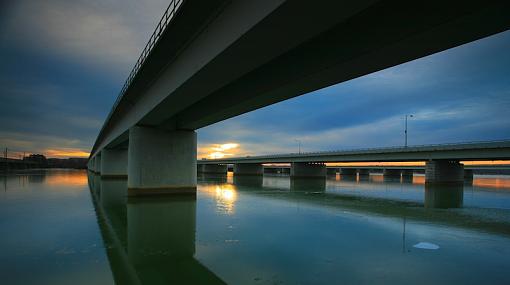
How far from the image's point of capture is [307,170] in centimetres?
8025

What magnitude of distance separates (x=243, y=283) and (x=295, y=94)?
1020 cm

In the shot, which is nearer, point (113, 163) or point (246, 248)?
point (246, 248)

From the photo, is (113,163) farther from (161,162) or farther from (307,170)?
(307,170)

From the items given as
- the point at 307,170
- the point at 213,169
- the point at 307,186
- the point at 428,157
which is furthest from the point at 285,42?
the point at 213,169

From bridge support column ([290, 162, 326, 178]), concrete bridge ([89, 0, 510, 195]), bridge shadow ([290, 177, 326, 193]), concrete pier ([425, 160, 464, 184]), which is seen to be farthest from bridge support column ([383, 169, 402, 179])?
concrete bridge ([89, 0, 510, 195])

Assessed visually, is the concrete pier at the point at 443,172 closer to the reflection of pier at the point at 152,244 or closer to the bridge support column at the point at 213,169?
the reflection of pier at the point at 152,244

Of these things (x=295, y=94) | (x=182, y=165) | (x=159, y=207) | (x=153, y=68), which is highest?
(x=153, y=68)

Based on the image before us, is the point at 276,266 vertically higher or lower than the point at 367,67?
lower

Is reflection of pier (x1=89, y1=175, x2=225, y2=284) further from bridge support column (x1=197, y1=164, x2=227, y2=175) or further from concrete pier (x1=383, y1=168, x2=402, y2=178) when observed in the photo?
concrete pier (x1=383, y1=168, x2=402, y2=178)

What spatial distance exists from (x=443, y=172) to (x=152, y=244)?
54.9m

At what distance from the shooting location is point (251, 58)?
10.6m

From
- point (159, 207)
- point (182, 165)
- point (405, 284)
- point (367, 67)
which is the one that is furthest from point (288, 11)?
point (182, 165)

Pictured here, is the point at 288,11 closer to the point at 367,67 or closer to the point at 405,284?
the point at 367,67

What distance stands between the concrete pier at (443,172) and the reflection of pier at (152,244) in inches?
1806
